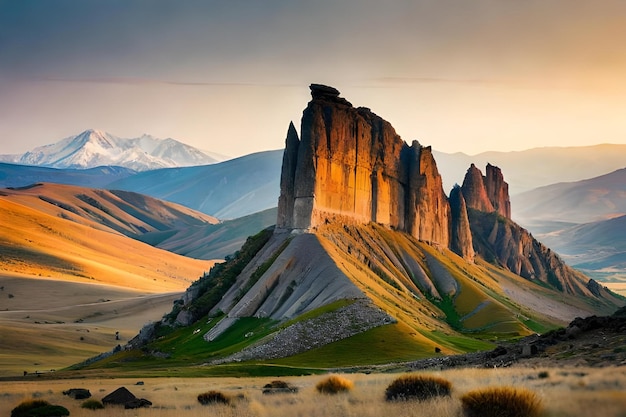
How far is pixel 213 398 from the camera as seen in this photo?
25.9m

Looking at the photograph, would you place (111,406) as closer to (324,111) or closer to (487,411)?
(487,411)

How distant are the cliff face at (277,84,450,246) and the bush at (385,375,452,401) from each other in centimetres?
8412

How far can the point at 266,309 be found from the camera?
3558 inches

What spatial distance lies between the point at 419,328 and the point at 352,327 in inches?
506

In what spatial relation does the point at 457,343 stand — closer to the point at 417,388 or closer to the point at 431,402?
the point at 417,388

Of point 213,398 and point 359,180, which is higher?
point 359,180

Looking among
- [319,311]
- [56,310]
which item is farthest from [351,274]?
[56,310]

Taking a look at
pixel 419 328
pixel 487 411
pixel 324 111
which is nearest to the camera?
pixel 487 411

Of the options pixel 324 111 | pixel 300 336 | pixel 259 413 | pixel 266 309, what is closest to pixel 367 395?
pixel 259 413

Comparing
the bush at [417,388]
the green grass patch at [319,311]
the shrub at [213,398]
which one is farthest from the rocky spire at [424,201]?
the bush at [417,388]

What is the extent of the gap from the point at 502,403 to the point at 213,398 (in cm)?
1324

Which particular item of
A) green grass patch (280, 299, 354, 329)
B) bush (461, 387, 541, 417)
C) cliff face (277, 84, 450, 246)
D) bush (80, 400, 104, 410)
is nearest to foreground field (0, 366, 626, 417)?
bush (461, 387, 541, 417)

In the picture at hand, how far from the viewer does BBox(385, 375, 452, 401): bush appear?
65.4 ft

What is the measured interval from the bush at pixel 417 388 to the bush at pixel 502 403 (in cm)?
319
